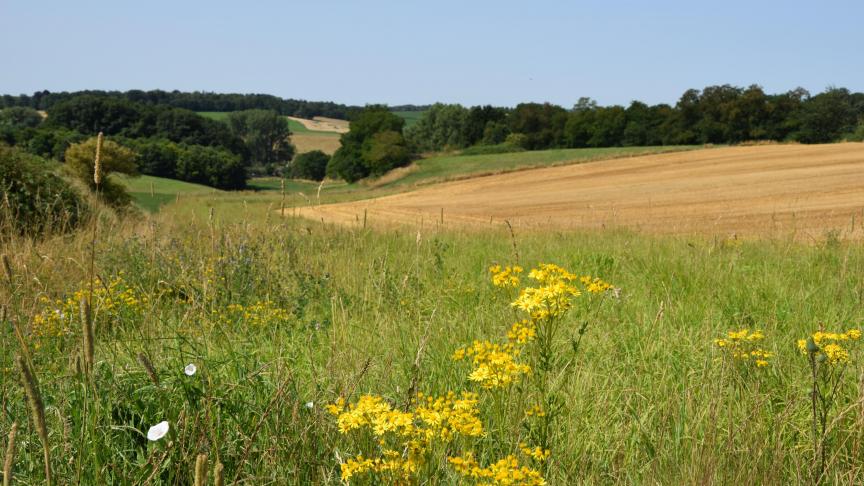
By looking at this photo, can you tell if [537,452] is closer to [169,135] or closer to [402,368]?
[402,368]

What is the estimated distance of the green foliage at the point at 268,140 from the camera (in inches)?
4070

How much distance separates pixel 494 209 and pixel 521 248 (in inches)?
634

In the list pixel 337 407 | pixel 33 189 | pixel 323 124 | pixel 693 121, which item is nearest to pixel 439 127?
pixel 693 121

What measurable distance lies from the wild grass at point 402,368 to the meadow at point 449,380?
2 cm

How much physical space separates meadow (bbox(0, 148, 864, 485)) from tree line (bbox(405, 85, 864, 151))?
44.6 meters

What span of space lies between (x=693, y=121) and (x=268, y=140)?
6851 cm

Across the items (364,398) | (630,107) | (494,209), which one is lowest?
(494,209)

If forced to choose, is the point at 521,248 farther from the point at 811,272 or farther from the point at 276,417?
the point at 276,417

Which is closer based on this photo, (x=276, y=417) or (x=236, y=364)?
(x=276, y=417)

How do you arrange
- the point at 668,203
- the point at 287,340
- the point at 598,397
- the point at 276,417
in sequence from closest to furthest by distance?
the point at 276,417 < the point at 598,397 < the point at 287,340 < the point at 668,203

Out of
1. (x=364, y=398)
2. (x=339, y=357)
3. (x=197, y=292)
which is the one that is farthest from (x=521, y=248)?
(x=364, y=398)

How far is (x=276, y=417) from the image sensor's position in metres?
2.71

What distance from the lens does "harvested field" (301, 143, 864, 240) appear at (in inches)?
583

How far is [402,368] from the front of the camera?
11.4ft
